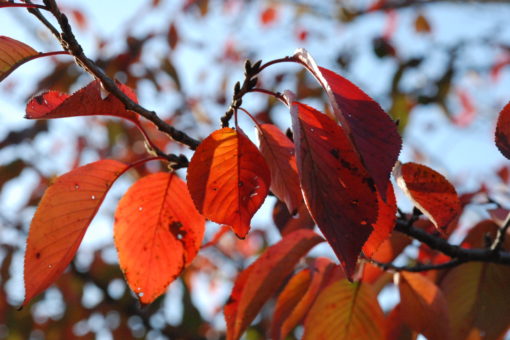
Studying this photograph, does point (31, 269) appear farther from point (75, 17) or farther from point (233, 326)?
point (75, 17)

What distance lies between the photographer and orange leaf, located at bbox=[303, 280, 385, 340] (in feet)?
2.70

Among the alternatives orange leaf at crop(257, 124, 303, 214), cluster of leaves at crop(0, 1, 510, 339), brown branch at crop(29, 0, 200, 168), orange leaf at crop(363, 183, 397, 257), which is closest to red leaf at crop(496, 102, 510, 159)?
cluster of leaves at crop(0, 1, 510, 339)

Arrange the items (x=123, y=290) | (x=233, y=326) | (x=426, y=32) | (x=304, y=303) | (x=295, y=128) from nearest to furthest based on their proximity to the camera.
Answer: (x=295, y=128), (x=233, y=326), (x=304, y=303), (x=123, y=290), (x=426, y=32)

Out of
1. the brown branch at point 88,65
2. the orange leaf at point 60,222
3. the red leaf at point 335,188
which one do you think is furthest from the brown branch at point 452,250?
the orange leaf at point 60,222

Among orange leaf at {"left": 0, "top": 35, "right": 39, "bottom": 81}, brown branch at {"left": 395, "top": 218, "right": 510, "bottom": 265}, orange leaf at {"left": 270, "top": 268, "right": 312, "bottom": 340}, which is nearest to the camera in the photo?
orange leaf at {"left": 0, "top": 35, "right": 39, "bottom": 81}

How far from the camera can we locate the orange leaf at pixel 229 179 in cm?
67

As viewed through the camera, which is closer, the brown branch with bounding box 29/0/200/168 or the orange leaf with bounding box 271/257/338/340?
the brown branch with bounding box 29/0/200/168

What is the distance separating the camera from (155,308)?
1954 millimetres

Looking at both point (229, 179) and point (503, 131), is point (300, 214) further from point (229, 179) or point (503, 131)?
point (503, 131)

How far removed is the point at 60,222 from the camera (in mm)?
709

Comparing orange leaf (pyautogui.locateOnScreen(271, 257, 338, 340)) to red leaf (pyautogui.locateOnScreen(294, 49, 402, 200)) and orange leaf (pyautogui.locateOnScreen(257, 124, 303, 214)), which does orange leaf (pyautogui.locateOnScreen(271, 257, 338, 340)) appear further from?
red leaf (pyautogui.locateOnScreen(294, 49, 402, 200))

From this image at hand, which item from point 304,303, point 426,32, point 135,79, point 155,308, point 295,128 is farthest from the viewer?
point 426,32

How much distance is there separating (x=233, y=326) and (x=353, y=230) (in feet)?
1.26

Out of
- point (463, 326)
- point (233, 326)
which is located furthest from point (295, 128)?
point (463, 326)
